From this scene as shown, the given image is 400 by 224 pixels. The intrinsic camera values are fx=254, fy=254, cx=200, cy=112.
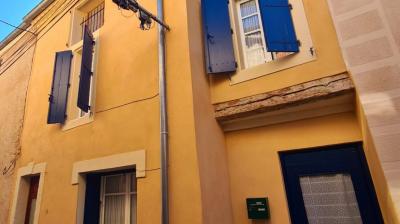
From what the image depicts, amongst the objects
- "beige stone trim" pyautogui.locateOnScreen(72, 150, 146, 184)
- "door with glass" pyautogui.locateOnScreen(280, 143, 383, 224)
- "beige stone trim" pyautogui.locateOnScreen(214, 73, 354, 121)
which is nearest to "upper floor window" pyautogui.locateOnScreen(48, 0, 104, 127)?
"beige stone trim" pyautogui.locateOnScreen(72, 150, 146, 184)

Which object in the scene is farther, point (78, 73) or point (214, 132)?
point (78, 73)

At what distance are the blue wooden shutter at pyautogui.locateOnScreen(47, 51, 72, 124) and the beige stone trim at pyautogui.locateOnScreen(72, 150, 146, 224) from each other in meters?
1.34

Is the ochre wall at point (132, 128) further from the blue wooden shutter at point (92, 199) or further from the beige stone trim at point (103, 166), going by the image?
the blue wooden shutter at point (92, 199)

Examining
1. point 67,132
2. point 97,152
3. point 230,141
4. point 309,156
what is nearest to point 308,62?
point 309,156

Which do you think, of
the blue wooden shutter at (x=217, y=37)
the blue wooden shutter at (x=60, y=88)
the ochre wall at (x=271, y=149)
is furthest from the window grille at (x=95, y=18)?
the ochre wall at (x=271, y=149)

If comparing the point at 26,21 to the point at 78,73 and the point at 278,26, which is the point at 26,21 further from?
the point at 278,26

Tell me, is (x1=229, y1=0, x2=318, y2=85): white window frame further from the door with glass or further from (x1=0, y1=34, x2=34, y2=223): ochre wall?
(x1=0, y1=34, x2=34, y2=223): ochre wall

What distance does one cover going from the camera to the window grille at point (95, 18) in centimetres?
603

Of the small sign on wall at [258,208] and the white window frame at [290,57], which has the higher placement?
the white window frame at [290,57]

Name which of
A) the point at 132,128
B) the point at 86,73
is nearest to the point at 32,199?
the point at 86,73

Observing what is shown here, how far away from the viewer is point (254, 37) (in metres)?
4.24

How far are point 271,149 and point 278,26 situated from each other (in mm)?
1771

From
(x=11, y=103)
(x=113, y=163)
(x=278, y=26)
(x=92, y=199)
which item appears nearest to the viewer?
(x=278, y=26)

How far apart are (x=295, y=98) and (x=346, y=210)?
1.52 m
